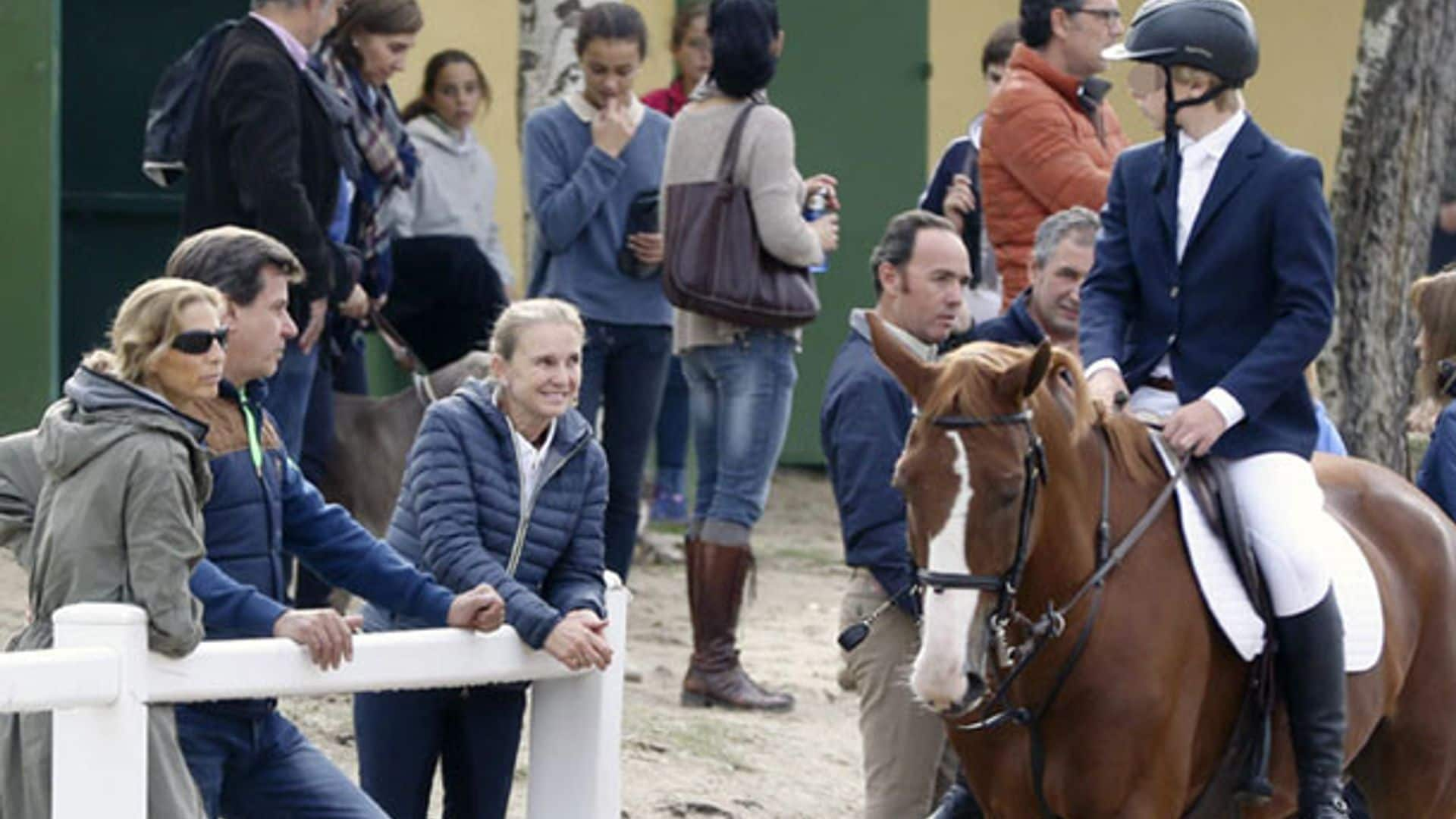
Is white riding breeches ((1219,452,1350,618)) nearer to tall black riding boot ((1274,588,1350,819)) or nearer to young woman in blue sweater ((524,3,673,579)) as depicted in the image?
tall black riding boot ((1274,588,1350,819))

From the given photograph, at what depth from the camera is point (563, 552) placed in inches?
223

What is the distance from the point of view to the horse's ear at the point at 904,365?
206 inches

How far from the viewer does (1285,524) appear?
225 inches

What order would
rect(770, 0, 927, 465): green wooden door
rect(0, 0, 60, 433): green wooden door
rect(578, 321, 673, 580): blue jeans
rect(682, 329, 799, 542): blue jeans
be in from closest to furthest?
1. rect(682, 329, 799, 542): blue jeans
2. rect(578, 321, 673, 580): blue jeans
3. rect(0, 0, 60, 433): green wooden door
4. rect(770, 0, 927, 465): green wooden door

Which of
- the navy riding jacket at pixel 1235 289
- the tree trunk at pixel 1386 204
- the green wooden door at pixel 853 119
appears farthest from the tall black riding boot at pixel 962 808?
the green wooden door at pixel 853 119

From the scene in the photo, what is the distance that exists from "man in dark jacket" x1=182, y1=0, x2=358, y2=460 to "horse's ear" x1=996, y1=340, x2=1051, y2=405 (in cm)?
283

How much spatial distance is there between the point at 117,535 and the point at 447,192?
545 centimetres

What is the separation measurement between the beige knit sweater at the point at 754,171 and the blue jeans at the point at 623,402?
0.42 meters

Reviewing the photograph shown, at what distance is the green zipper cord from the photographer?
5000 mm

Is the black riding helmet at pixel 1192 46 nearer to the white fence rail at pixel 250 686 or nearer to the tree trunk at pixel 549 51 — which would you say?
the white fence rail at pixel 250 686

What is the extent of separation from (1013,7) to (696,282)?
19.0 feet

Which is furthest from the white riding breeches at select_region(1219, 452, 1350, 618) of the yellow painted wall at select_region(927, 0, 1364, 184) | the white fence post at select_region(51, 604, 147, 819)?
the yellow painted wall at select_region(927, 0, 1364, 184)

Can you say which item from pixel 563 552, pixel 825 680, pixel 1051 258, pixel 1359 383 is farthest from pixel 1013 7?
pixel 563 552

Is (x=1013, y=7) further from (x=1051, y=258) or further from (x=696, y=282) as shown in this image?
(x=1051, y=258)
